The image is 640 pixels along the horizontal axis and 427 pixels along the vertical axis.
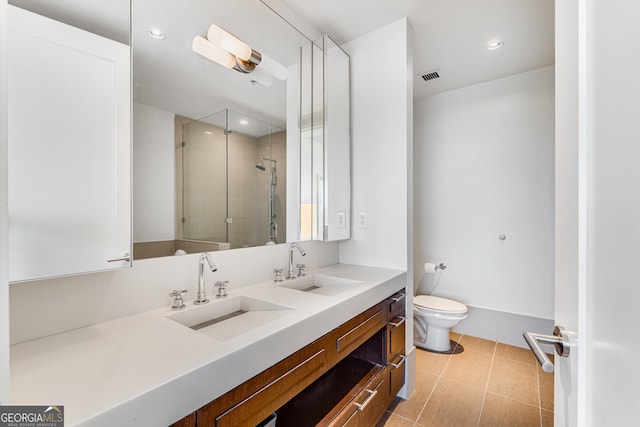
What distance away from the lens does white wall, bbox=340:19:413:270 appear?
6.35 feet

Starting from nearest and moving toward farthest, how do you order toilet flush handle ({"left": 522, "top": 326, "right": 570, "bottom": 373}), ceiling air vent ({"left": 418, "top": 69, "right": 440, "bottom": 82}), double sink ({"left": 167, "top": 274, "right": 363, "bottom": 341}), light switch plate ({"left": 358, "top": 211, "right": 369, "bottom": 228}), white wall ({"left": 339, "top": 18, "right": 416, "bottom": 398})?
1. toilet flush handle ({"left": 522, "top": 326, "right": 570, "bottom": 373})
2. double sink ({"left": 167, "top": 274, "right": 363, "bottom": 341})
3. white wall ({"left": 339, "top": 18, "right": 416, "bottom": 398})
4. light switch plate ({"left": 358, "top": 211, "right": 369, "bottom": 228})
5. ceiling air vent ({"left": 418, "top": 69, "right": 440, "bottom": 82})

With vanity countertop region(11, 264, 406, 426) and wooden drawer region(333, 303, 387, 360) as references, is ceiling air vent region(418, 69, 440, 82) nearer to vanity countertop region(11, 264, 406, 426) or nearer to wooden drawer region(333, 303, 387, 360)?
wooden drawer region(333, 303, 387, 360)

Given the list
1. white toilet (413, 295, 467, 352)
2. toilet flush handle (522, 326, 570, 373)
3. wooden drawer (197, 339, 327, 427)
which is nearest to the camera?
toilet flush handle (522, 326, 570, 373)

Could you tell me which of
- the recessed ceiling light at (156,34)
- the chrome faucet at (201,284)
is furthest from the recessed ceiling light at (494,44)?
the chrome faucet at (201,284)

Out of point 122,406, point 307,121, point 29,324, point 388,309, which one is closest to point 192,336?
point 122,406

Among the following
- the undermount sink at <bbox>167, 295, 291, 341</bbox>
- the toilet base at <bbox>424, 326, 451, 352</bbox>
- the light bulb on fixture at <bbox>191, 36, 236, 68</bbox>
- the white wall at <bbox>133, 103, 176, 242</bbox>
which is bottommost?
the toilet base at <bbox>424, 326, 451, 352</bbox>

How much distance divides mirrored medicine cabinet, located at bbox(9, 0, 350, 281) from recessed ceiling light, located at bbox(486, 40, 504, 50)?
3.86 feet

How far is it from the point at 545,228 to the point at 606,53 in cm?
263

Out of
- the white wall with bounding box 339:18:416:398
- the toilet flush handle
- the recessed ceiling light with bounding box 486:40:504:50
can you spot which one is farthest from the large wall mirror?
the recessed ceiling light with bounding box 486:40:504:50

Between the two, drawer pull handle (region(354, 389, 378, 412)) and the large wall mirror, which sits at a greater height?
the large wall mirror

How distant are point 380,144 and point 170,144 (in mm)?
1412

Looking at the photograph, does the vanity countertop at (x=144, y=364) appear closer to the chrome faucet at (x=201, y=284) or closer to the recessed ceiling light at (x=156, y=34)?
the chrome faucet at (x=201, y=284)

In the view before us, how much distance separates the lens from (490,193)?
9.00 feet

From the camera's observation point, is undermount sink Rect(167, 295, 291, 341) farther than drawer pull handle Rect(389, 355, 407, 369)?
No
